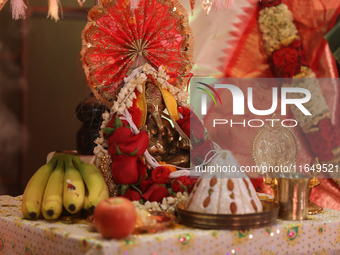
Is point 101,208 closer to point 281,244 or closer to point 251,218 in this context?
point 251,218

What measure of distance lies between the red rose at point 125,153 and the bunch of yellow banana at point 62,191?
3.1 inches

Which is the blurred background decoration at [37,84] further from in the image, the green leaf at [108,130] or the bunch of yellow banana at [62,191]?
the bunch of yellow banana at [62,191]

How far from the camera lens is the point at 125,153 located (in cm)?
126

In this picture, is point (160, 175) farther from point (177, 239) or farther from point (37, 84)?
point (37, 84)

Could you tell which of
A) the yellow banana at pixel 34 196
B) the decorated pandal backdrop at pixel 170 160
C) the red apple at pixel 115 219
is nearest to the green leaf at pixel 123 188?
the decorated pandal backdrop at pixel 170 160

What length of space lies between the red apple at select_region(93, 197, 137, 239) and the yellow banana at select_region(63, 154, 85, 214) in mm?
224

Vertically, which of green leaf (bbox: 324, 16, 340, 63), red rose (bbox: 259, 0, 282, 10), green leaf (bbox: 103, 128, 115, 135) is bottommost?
green leaf (bbox: 103, 128, 115, 135)

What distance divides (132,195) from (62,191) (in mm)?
250

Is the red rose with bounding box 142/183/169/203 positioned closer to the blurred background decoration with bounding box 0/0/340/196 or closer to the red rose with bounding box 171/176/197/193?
the red rose with bounding box 171/176/197/193

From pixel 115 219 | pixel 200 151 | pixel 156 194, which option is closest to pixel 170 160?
pixel 200 151

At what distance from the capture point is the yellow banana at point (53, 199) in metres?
1.08

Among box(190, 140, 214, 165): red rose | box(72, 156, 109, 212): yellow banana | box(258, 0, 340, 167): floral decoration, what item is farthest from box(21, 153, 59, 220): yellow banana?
box(258, 0, 340, 167): floral decoration

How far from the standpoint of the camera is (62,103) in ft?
8.47

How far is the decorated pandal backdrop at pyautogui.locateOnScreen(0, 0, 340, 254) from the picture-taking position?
981 mm
